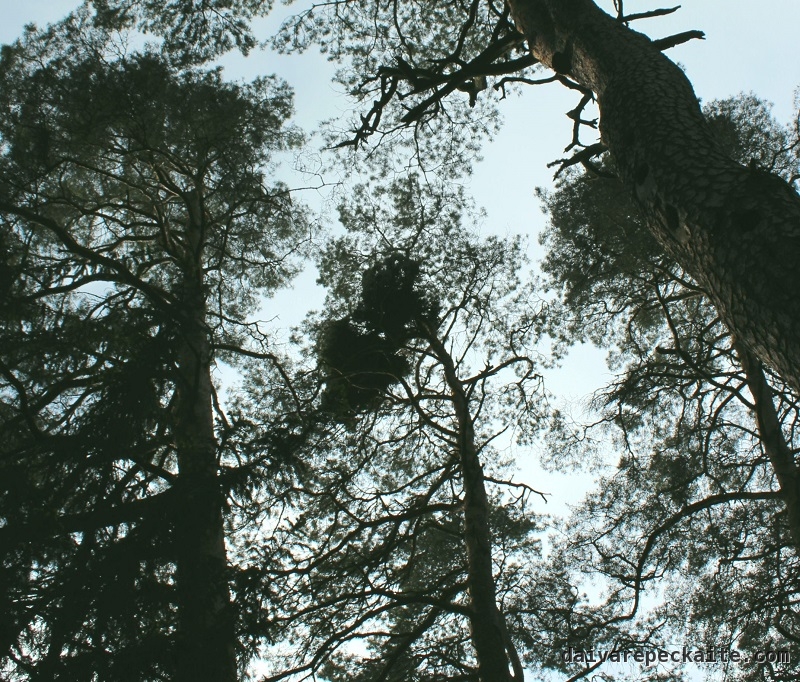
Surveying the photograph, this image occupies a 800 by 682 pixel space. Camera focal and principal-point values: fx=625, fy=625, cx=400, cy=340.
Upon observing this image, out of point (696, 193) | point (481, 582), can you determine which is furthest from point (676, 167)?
point (481, 582)

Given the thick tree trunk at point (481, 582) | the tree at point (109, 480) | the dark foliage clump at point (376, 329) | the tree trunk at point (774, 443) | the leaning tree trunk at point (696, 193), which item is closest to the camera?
the leaning tree trunk at point (696, 193)

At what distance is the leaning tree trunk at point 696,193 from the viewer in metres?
2.28

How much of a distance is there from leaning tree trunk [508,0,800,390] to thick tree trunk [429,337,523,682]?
12.4ft

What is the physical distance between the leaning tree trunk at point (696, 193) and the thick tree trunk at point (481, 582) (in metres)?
3.78

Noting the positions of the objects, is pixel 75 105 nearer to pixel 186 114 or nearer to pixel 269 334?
pixel 186 114

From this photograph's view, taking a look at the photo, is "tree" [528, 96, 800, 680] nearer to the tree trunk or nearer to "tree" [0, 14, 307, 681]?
the tree trunk

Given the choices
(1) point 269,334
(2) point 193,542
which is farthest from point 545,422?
(2) point 193,542

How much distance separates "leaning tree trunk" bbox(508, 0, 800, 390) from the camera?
7.48ft

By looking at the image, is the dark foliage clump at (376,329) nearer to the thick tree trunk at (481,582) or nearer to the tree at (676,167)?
the thick tree trunk at (481,582)

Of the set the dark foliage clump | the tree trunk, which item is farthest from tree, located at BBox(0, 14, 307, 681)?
the tree trunk

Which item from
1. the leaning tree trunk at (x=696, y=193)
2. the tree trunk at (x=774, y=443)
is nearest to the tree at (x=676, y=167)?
the leaning tree trunk at (x=696, y=193)

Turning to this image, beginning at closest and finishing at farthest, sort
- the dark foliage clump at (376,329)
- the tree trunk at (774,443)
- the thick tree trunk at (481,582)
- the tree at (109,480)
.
→ the tree at (109,480) < the thick tree trunk at (481,582) < the tree trunk at (774,443) < the dark foliage clump at (376,329)

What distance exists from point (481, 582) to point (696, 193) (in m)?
5.10

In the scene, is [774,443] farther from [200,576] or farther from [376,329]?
[200,576]
